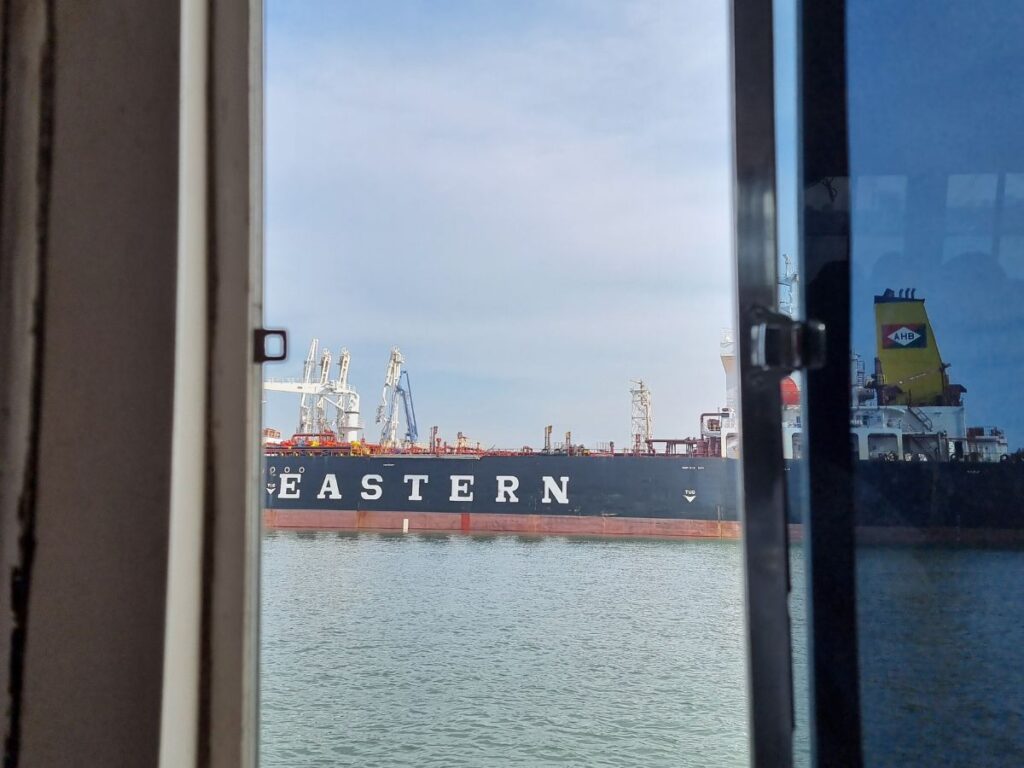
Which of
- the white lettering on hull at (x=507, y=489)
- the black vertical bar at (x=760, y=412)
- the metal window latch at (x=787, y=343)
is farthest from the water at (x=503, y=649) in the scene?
the metal window latch at (x=787, y=343)

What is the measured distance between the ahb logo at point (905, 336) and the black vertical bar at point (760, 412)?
8 cm

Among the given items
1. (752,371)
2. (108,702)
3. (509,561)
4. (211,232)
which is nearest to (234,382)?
(211,232)

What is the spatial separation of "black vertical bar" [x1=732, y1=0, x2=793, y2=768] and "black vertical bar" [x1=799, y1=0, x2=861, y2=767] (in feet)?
0.10

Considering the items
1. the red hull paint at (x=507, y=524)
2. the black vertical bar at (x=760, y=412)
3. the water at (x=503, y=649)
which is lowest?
the water at (x=503, y=649)

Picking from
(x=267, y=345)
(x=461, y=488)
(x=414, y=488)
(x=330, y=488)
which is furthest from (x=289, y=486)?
(x=267, y=345)

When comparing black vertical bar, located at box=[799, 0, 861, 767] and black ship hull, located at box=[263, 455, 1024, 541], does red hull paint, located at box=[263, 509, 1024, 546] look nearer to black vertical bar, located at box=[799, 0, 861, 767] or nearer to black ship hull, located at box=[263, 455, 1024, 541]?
black ship hull, located at box=[263, 455, 1024, 541]

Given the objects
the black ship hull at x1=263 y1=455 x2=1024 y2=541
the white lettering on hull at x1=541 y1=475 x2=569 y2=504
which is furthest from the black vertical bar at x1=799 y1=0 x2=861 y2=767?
the white lettering on hull at x1=541 y1=475 x2=569 y2=504

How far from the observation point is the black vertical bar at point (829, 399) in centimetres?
53

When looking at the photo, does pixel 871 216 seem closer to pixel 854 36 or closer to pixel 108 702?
pixel 854 36

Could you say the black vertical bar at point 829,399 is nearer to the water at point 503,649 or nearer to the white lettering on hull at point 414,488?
the water at point 503,649

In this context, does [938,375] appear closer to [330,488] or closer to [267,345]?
[267,345]

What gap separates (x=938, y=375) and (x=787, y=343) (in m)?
0.09

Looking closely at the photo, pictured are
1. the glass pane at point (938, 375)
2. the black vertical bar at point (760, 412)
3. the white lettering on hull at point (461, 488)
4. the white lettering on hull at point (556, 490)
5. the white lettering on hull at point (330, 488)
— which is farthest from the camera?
the white lettering on hull at point (556, 490)

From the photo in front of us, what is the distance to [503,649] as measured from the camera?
6605mm
